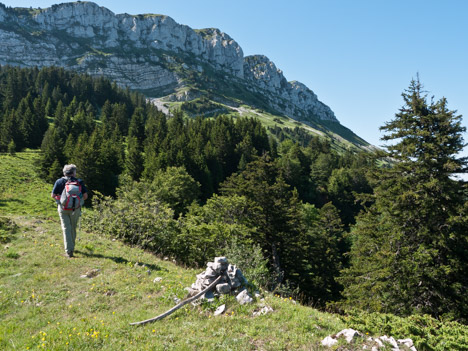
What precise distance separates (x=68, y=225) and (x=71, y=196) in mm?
1287

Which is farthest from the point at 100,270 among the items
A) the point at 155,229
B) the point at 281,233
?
the point at 281,233

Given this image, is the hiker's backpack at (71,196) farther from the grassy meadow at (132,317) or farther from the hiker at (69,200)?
the grassy meadow at (132,317)

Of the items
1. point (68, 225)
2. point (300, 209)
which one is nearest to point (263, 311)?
point (68, 225)

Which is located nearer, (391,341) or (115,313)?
(391,341)

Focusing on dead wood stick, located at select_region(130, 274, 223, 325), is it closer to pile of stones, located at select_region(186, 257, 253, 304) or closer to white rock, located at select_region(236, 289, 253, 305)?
pile of stones, located at select_region(186, 257, 253, 304)

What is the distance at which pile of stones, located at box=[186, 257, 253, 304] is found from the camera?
25.7 feet

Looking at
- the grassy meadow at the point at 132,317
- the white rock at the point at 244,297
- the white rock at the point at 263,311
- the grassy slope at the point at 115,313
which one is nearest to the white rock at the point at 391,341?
the grassy meadow at the point at 132,317

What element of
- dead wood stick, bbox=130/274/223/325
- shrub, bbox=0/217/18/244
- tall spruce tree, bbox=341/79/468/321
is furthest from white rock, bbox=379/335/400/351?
shrub, bbox=0/217/18/244

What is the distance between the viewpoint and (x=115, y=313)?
712 centimetres

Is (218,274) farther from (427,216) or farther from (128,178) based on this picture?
(128,178)

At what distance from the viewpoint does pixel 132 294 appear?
26.8ft

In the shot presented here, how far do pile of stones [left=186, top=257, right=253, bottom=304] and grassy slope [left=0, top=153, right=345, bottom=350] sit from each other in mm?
350

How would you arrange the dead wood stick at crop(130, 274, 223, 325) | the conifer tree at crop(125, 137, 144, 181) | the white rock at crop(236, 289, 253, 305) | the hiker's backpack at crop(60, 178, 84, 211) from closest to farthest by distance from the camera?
1. the dead wood stick at crop(130, 274, 223, 325)
2. the white rock at crop(236, 289, 253, 305)
3. the hiker's backpack at crop(60, 178, 84, 211)
4. the conifer tree at crop(125, 137, 144, 181)

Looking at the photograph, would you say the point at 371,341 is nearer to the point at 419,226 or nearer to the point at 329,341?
the point at 329,341
